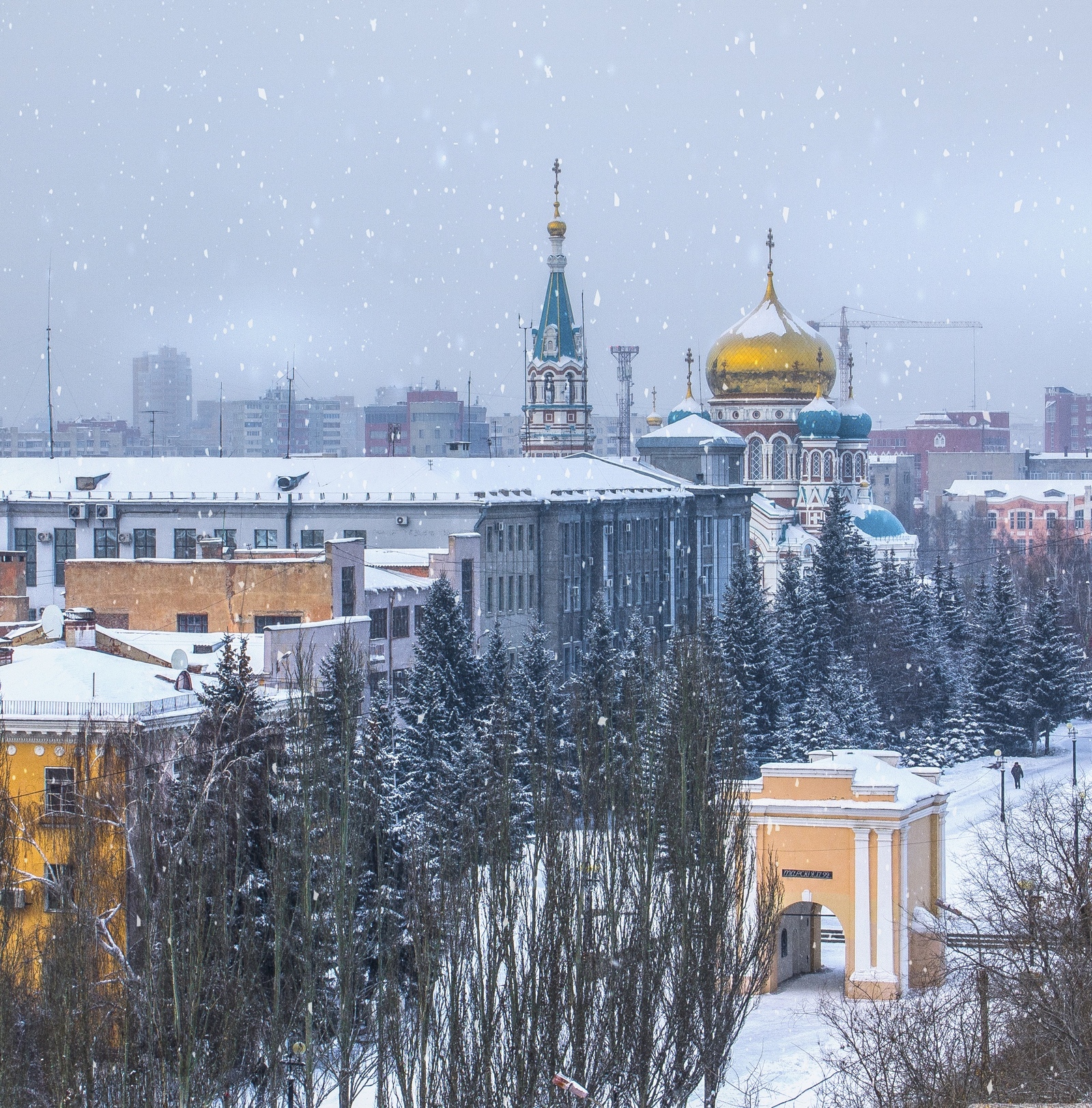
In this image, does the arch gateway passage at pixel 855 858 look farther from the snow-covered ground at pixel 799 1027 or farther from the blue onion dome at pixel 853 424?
the blue onion dome at pixel 853 424

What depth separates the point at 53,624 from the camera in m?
35.6

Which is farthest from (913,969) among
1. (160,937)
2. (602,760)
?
(160,937)

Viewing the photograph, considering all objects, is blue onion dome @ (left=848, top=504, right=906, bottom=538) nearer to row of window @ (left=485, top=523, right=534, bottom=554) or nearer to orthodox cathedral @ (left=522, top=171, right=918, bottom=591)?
orthodox cathedral @ (left=522, top=171, right=918, bottom=591)

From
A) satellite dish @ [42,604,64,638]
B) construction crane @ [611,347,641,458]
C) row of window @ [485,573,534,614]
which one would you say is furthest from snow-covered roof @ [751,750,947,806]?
construction crane @ [611,347,641,458]

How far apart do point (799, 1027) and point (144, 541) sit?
34499mm

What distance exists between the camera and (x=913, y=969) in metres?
32.1

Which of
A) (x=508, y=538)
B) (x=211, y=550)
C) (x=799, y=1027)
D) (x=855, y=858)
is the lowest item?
(x=799, y=1027)

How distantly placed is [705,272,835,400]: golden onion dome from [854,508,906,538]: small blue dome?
22.6 feet

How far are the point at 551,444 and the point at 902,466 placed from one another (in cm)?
10420

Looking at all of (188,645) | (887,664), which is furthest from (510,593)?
(188,645)

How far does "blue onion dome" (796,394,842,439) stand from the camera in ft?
281

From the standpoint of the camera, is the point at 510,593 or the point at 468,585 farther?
the point at 510,593

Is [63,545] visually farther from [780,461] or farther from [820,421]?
[780,461]

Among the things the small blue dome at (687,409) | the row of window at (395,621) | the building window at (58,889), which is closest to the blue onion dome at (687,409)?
the small blue dome at (687,409)
